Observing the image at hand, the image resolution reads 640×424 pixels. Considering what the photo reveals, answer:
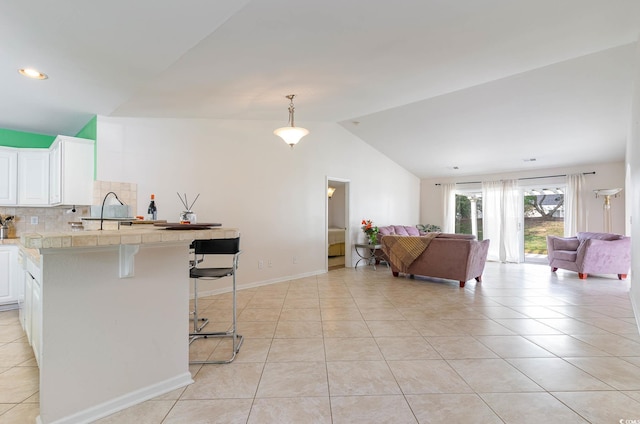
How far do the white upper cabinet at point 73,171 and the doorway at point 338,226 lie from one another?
3.90 metres

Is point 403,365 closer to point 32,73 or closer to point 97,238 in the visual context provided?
point 97,238

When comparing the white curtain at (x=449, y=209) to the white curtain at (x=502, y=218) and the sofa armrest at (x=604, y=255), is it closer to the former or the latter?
the white curtain at (x=502, y=218)

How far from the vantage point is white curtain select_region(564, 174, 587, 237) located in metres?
6.58

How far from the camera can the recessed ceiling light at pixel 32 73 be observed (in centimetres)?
242

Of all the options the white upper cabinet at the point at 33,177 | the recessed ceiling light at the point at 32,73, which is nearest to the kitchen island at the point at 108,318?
the recessed ceiling light at the point at 32,73

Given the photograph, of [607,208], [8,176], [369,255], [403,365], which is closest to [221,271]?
[403,365]

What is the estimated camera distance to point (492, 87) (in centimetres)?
432

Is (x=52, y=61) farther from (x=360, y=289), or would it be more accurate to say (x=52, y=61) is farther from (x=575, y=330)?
(x=575, y=330)

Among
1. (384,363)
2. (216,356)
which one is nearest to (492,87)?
(384,363)

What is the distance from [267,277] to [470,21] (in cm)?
412

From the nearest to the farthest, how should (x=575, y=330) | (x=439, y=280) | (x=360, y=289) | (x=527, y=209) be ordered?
(x=575, y=330) < (x=360, y=289) < (x=439, y=280) < (x=527, y=209)

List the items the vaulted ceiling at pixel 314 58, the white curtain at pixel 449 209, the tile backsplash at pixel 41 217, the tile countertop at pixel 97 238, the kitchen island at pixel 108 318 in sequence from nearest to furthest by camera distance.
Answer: the tile countertop at pixel 97 238 < the kitchen island at pixel 108 318 < the vaulted ceiling at pixel 314 58 < the tile backsplash at pixel 41 217 < the white curtain at pixel 449 209

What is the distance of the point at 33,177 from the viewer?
12.5 ft

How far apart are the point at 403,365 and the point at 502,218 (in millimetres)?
6638
